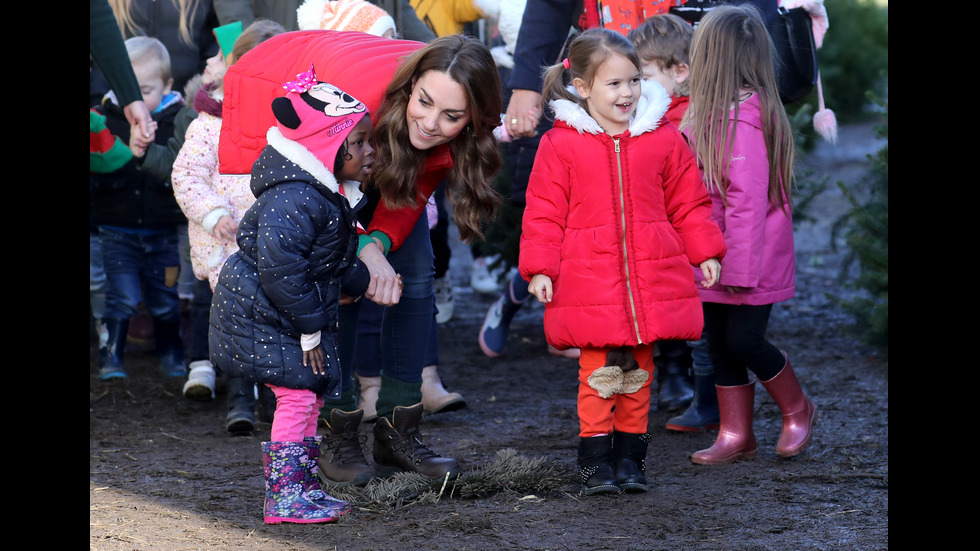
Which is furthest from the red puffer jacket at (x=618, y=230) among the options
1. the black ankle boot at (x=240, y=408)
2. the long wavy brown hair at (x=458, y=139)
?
the black ankle boot at (x=240, y=408)

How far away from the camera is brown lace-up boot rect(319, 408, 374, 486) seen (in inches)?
142

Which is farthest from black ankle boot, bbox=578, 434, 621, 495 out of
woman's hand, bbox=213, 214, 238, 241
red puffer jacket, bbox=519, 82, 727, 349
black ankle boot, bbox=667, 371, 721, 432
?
woman's hand, bbox=213, 214, 238, 241

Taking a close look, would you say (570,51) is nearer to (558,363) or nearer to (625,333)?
(625,333)

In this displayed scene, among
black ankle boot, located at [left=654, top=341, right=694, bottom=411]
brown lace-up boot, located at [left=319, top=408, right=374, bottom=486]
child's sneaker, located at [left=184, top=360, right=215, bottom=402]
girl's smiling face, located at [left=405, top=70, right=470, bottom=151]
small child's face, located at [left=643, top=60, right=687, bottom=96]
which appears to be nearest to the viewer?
girl's smiling face, located at [left=405, top=70, right=470, bottom=151]

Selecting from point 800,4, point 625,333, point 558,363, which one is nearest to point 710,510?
point 625,333

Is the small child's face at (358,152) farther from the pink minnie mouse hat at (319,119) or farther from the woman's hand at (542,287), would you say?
the woman's hand at (542,287)

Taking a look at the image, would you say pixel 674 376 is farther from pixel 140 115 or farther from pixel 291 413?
pixel 140 115

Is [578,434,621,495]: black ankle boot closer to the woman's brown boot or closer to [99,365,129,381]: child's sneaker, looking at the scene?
the woman's brown boot

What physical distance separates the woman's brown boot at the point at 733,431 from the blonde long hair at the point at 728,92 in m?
0.73

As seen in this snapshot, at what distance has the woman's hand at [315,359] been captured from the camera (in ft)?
10.5

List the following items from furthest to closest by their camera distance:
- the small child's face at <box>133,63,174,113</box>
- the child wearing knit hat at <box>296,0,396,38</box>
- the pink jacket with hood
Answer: the small child's face at <box>133,63,174,113</box> < the child wearing knit hat at <box>296,0,396,38</box> < the pink jacket with hood

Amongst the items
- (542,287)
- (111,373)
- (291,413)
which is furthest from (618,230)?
(111,373)

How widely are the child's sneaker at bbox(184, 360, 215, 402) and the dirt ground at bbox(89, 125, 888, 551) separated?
0.23 feet

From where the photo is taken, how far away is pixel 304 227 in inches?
122
